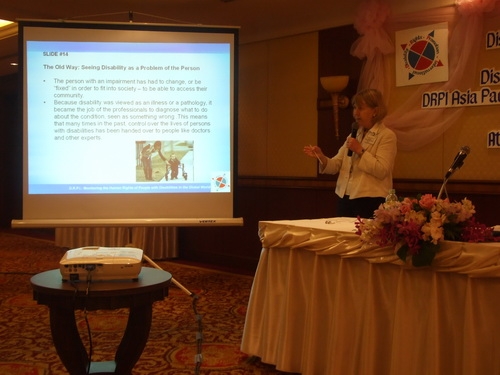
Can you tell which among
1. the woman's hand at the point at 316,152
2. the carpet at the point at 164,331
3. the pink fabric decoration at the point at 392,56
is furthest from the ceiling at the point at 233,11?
the carpet at the point at 164,331

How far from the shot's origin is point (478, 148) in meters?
4.08

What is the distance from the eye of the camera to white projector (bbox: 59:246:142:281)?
6.76ft

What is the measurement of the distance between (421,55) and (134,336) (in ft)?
10.3

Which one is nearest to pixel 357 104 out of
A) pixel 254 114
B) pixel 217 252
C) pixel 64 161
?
pixel 64 161

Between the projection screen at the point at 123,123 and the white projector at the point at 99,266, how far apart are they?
1422mm

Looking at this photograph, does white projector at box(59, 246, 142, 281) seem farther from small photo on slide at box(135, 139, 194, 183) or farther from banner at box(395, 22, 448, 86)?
banner at box(395, 22, 448, 86)

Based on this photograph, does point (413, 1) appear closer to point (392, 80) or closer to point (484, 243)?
point (392, 80)

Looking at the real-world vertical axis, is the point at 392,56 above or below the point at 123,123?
above

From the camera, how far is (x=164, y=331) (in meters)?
3.39

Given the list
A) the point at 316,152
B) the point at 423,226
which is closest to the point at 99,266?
the point at 423,226

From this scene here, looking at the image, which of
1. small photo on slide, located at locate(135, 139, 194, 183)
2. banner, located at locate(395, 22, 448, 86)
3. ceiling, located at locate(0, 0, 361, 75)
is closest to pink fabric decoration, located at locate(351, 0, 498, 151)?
banner, located at locate(395, 22, 448, 86)

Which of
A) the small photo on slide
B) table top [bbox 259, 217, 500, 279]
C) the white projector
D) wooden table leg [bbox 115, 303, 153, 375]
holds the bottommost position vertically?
wooden table leg [bbox 115, 303, 153, 375]

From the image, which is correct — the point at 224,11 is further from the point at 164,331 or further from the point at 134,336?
the point at 134,336

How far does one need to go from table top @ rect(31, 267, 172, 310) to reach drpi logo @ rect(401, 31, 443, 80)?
9.73 feet
